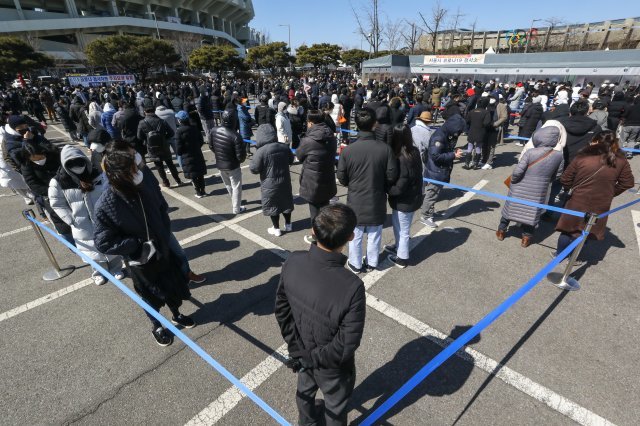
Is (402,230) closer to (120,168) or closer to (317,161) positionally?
(317,161)

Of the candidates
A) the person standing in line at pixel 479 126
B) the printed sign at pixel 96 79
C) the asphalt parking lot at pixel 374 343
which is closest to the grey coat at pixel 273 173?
the asphalt parking lot at pixel 374 343

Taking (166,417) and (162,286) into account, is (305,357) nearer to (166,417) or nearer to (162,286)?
(166,417)

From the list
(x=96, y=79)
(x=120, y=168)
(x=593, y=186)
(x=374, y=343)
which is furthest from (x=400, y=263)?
(x=96, y=79)

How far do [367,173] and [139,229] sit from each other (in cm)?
240

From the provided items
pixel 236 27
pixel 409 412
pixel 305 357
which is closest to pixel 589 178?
pixel 409 412

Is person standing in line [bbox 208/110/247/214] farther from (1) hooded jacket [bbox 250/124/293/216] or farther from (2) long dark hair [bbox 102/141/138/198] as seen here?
(2) long dark hair [bbox 102/141/138/198]

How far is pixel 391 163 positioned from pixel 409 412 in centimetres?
245

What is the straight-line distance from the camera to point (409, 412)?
2.51 metres

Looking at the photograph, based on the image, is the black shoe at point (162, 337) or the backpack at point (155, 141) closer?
the black shoe at point (162, 337)

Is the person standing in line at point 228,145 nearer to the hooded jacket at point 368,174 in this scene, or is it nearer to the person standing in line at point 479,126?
the hooded jacket at point 368,174

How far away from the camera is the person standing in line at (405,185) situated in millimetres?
3711

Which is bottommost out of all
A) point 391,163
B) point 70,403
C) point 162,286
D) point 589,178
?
point 70,403

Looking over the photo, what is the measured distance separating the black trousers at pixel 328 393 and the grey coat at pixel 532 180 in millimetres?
3948

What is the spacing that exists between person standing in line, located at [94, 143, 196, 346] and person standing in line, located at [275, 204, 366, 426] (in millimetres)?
1532
